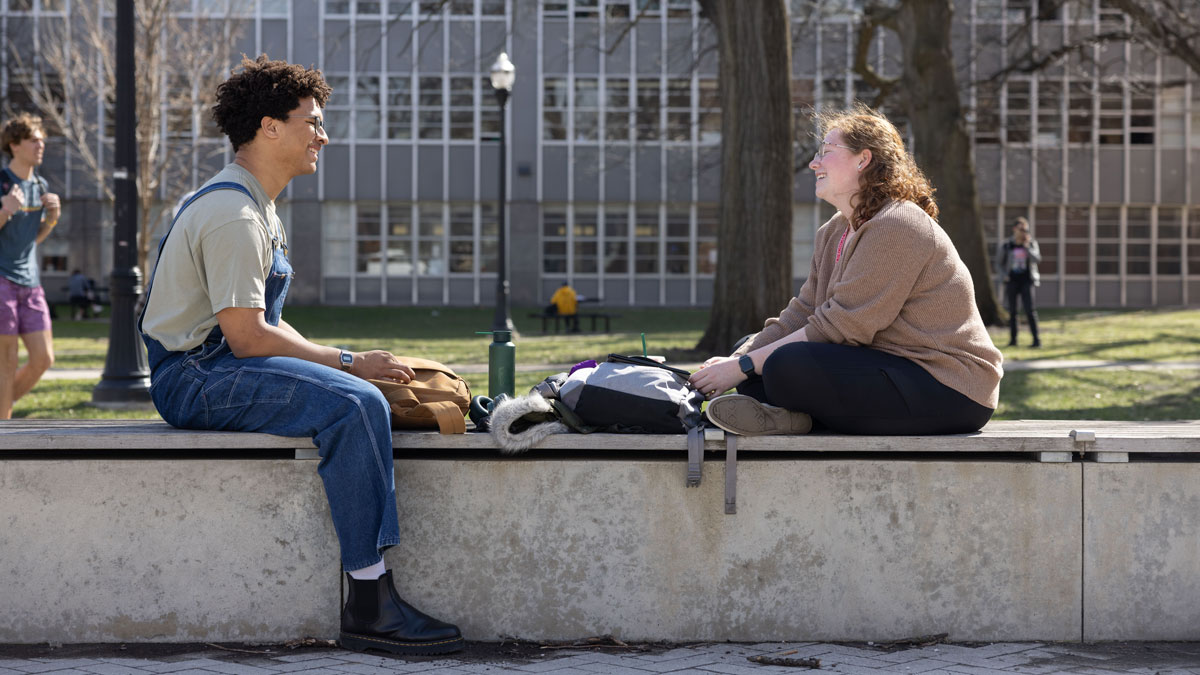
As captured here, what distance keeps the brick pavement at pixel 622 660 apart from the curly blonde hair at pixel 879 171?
4.88 ft

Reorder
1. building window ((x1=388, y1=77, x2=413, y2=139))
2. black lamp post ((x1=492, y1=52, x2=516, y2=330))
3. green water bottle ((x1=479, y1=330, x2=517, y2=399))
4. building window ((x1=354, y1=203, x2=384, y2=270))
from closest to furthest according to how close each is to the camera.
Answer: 1. green water bottle ((x1=479, y1=330, x2=517, y2=399))
2. black lamp post ((x1=492, y1=52, x2=516, y2=330))
3. building window ((x1=388, y1=77, x2=413, y2=139))
4. building window ((x1=354, y1=203, x2=384, y2=270))

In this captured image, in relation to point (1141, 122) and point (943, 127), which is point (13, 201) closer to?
point (943, 127)

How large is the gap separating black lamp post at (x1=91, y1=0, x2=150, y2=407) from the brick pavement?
7197 mm

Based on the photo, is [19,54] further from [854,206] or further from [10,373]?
[854,206]

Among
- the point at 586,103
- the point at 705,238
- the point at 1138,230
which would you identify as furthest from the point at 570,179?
the point at 1138,230

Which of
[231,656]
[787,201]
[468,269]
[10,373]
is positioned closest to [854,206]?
[231,656]

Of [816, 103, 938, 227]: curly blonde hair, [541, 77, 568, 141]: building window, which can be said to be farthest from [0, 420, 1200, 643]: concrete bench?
[541, 77, 568, 141]: building window

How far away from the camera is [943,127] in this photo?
2375 centimetres

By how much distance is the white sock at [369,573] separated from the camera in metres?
4.20

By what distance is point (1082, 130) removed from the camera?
42219mm

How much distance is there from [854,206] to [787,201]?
1131cm

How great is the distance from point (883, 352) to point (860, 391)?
0.60 ft

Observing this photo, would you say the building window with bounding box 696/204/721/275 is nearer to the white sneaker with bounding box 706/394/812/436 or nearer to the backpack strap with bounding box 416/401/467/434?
the white sneaker with bounding box 706/394/812/436

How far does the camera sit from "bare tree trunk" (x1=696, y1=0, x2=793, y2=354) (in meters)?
15.4
